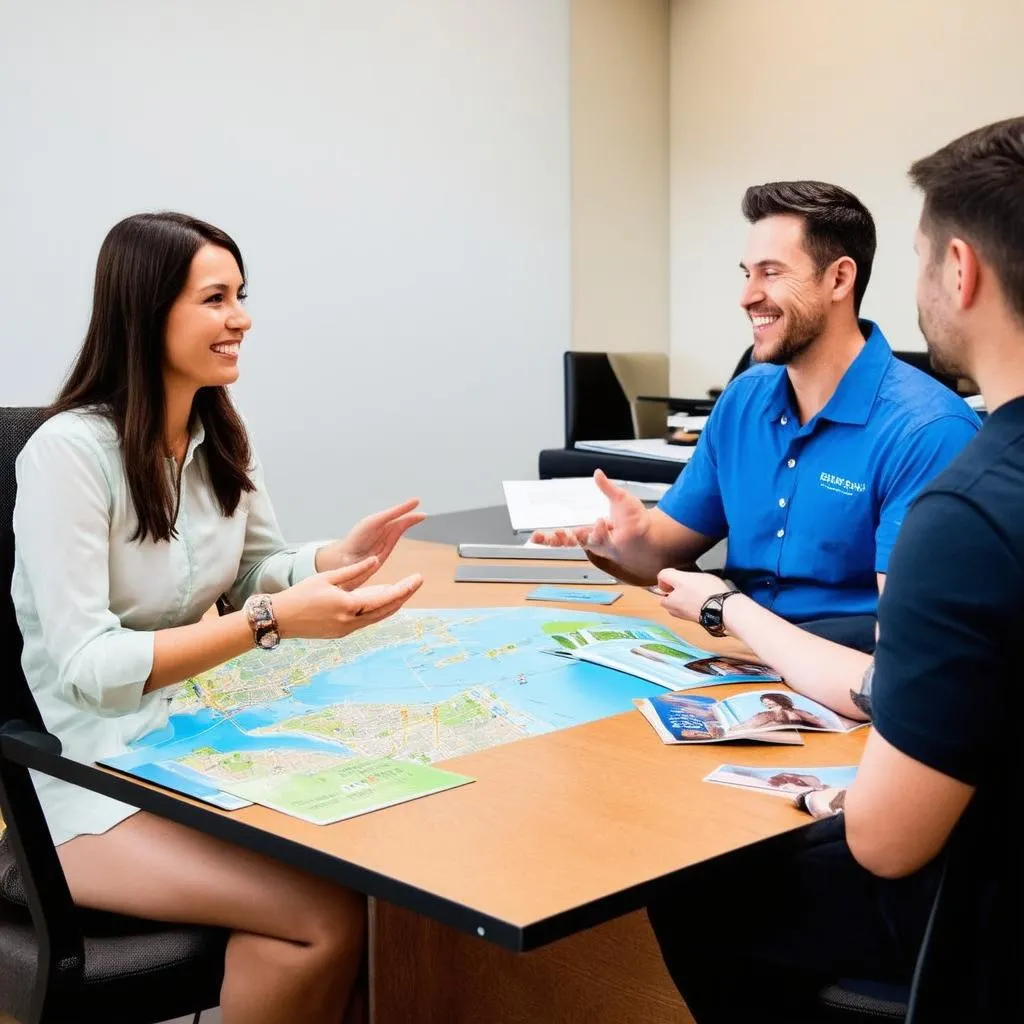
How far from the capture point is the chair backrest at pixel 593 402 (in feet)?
14.1

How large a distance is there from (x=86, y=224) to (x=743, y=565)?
271 cm

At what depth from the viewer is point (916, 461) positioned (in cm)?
181

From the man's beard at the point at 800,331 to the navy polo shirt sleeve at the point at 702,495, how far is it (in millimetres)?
216

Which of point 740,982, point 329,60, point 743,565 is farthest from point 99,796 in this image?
point 329,60

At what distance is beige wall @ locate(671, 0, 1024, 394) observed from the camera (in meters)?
5.00

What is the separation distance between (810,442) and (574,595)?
1.61 ft

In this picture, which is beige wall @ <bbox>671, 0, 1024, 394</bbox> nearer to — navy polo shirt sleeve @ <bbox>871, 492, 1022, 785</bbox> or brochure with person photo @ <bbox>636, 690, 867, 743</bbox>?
brochure with person photo @ <bbox>636, 690, 867, 743</bbox>

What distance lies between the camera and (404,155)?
496 centimetres

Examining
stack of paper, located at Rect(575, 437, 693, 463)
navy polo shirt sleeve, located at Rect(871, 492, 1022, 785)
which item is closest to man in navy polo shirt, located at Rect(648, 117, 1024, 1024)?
navy polo shirt sleeve, located at Rect(871, 492, 1022, 785)

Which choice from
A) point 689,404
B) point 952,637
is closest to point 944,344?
point 952,637

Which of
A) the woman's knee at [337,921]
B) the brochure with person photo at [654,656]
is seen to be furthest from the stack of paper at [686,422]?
the woman's knee at [337,921]

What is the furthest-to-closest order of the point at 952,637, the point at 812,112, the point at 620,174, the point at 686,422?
the point at 620,174
the point at 812,112
the point at 686,422
the point at 952,637

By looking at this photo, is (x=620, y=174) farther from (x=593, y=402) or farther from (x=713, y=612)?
(x=713, y=612)

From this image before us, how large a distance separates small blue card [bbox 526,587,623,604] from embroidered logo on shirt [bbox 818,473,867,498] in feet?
1.44
